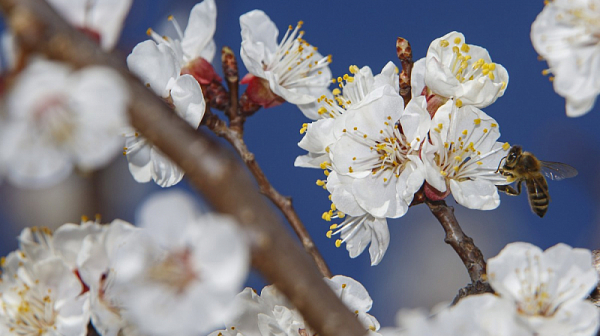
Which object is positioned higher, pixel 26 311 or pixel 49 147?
pixel 49 147

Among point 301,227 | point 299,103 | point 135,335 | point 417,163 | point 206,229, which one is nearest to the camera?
point 206,229

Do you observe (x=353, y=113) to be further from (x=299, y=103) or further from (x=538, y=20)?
(x=538, y=20)

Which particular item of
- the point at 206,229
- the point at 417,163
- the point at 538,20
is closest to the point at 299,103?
the point at 417,163

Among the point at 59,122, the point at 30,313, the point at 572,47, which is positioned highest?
the point at 572,47

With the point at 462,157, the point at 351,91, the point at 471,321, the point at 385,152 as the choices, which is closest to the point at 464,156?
the point at 462,157

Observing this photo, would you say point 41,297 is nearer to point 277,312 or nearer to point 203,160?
point 277,312

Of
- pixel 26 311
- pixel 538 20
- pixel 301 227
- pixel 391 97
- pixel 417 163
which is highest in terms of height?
pixel 538 20

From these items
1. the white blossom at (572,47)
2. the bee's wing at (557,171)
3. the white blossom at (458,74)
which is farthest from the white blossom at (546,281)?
the bee's wing at (557,171)

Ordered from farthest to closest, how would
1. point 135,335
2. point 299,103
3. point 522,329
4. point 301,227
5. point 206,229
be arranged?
point 299,103
point 301,227
point 135,335
point 522,329
point 206,229
